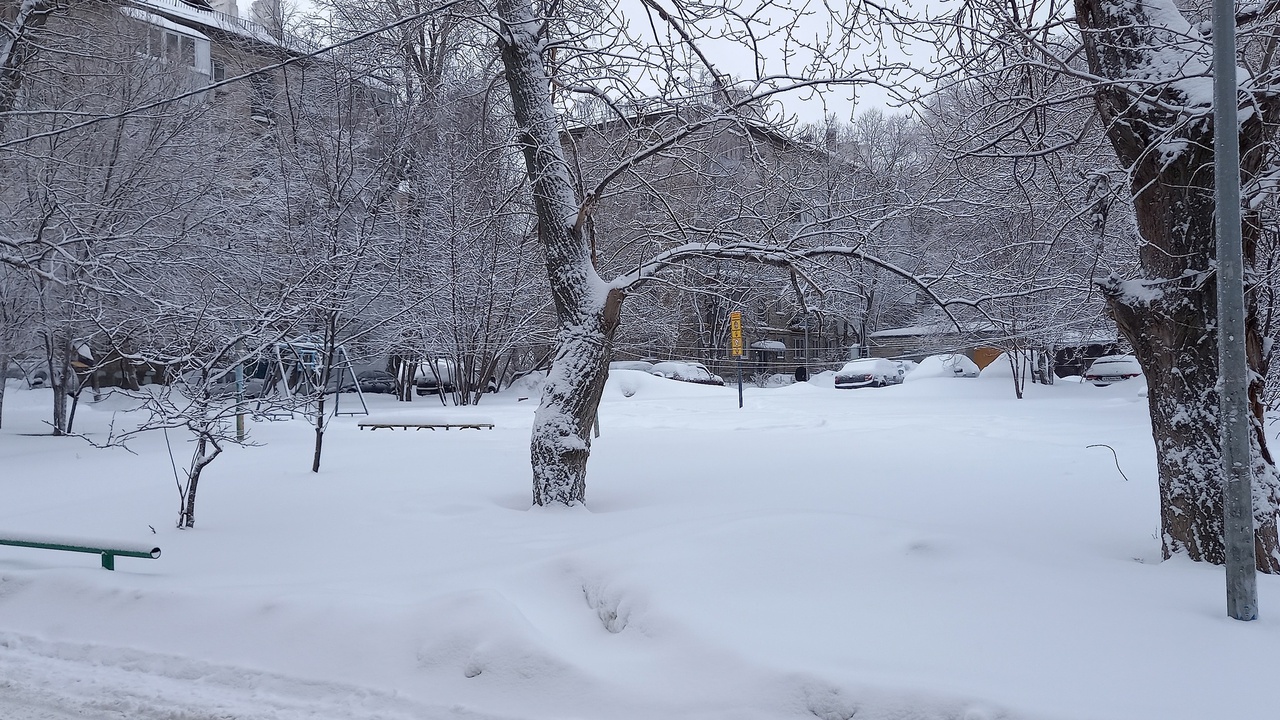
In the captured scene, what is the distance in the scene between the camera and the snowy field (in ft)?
12.6

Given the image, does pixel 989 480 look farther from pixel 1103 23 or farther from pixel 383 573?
pixel 383 573

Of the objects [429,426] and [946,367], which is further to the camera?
[946,367]

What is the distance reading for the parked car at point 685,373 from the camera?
1273 inches

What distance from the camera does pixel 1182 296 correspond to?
5445mm

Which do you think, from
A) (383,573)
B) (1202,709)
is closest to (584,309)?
(383,573)

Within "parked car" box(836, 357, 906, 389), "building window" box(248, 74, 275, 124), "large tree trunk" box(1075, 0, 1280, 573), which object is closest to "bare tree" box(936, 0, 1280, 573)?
"large tree trunk" box(1075, 0, 1280, 573)

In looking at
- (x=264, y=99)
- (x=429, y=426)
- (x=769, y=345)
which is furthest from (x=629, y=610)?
(x=769, y=345)

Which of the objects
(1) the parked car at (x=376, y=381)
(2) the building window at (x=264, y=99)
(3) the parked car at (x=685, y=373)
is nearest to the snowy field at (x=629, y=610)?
(2) the building window at (x=264, y=99)

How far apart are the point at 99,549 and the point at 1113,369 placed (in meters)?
25.1

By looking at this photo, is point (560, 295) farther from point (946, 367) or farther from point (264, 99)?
point (946, 367)

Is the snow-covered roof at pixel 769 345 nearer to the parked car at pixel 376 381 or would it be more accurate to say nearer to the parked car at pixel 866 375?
the parked car at pixel 866 375

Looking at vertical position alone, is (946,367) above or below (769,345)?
below

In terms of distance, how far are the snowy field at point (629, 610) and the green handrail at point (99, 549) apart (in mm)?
98

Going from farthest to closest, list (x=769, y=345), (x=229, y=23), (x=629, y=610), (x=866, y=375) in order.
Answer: (x=769, y=345)
(x=866, y=375)
(x=229, y=23)
(x=629, y=610)
